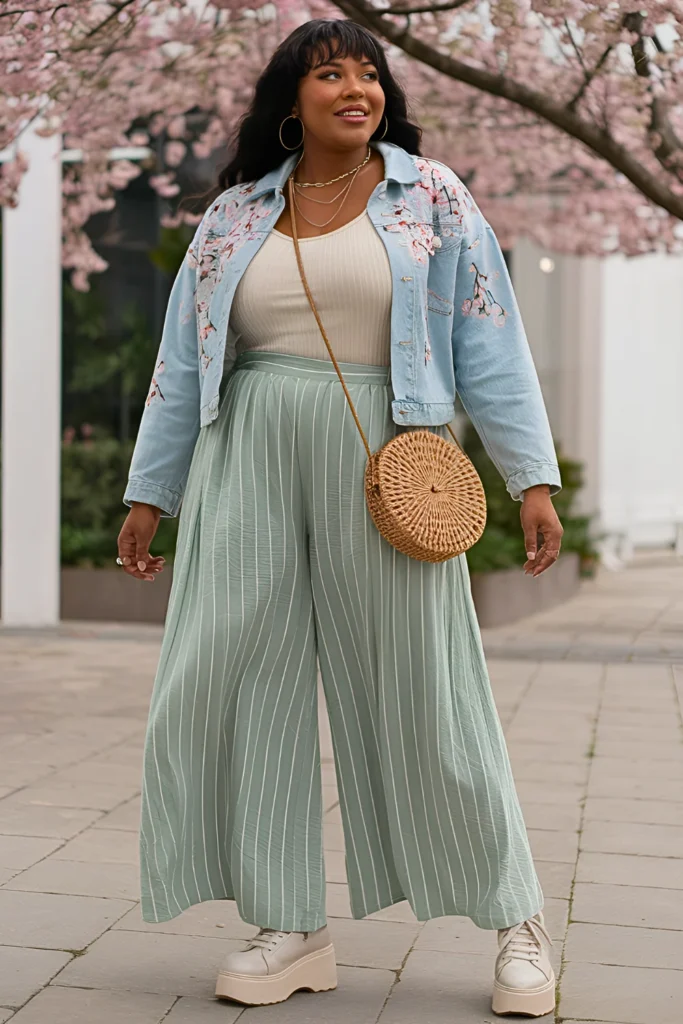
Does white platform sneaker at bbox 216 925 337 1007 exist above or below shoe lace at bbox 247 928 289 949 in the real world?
below

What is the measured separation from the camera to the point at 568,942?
2.97 metres

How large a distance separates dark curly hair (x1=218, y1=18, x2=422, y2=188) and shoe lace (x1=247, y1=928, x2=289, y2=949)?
140 centimetres

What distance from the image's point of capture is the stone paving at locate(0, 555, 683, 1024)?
103 inches

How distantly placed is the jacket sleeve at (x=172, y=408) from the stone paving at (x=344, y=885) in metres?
0.90

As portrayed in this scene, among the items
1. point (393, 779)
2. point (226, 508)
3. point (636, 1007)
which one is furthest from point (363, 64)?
point (636, 1007)

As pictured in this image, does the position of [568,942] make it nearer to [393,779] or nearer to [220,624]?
[393,779]

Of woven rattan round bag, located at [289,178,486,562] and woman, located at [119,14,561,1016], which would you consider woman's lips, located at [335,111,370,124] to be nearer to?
woman, located at [119,14,561,1016]

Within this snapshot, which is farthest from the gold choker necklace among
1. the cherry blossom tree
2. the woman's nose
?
the cherry blossom tree

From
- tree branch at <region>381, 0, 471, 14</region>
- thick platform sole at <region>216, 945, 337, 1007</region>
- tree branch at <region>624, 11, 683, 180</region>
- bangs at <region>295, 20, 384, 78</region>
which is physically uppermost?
tree branch at <region>381, 0, 471, 14</region>

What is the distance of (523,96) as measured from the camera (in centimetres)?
631

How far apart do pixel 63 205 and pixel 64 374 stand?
166cm

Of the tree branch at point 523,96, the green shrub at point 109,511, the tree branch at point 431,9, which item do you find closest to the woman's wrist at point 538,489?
the tree branch at point 431,9

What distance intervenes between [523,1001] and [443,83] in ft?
22.4

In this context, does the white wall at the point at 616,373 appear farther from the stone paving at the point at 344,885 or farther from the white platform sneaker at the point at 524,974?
the white platform sneaker at the point at 524,974
